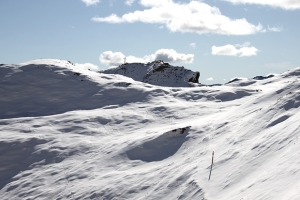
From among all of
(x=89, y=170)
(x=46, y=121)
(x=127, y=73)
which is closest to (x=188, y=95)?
(x=46, y=121)

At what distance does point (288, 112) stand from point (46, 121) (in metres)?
14.5

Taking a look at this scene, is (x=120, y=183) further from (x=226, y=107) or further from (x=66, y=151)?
(x=226, y=107)

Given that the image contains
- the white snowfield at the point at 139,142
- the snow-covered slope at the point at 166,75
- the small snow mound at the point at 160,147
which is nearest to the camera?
the white snowfield at the point at 139,142

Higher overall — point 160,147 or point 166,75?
point 166,75

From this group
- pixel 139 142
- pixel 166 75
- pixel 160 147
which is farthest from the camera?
pixel 166 75

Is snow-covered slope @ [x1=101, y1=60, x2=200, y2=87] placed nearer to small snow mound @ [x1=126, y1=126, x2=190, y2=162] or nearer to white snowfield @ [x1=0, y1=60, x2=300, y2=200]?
white snowfield @ [x1=0, y1=60, x2=300, y2=200]

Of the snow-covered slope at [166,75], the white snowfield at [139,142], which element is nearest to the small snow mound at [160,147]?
the white snowfield at [139,142]

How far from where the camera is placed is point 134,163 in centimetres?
1546

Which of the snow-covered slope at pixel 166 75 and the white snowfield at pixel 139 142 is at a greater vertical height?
the snow-covered slope at pixel 166 75

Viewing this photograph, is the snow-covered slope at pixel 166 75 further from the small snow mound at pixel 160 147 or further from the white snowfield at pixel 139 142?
the small snow mound at pixel 160 147

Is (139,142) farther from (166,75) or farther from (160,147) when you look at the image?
(166,75)

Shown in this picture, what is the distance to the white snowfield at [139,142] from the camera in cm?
1109

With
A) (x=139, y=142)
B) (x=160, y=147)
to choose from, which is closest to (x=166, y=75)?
(x=139, y=142)

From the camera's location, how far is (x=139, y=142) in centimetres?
1703
